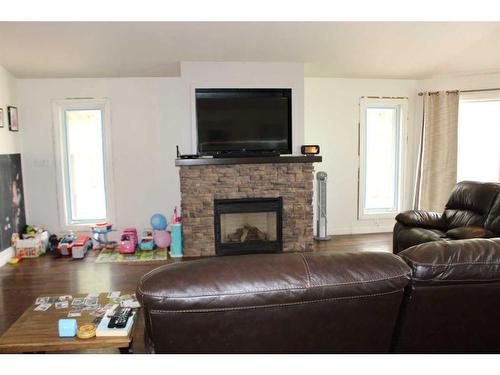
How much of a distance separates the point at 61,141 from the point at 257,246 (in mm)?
2944

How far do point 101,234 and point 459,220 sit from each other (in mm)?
4193

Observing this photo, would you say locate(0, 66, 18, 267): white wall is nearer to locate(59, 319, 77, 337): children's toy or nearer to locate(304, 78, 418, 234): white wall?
locate(59, 319, 77, 337): children's toy

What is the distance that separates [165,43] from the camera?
156 inches

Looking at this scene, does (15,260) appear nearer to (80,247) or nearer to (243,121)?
(80,247)

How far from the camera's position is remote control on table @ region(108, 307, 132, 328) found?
1808 mm

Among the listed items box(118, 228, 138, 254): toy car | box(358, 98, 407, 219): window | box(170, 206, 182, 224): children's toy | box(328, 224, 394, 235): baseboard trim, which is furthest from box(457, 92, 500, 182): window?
box(118, 228, 138, 254): toy car

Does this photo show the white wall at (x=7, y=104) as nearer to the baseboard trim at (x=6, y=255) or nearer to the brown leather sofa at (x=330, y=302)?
the baseboard trim at (x=6, y=255)

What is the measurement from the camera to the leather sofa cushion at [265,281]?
1.01 m

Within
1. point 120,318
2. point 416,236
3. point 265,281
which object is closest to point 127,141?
point 120,318

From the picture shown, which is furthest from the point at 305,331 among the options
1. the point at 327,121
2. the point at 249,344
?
the point at 327,121

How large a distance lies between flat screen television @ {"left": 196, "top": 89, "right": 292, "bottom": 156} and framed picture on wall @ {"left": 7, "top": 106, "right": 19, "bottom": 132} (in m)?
2.32

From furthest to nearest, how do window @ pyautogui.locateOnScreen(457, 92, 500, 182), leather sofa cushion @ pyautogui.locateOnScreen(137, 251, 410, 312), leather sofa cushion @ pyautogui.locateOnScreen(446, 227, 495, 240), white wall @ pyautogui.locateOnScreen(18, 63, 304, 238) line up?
1. window @ pyautogui.locateOnScreen(457, 92, 500, 182)
2. white wall @ pyautogui.locateOnScreen(18, 63, 304, 238)
3. leather sofa cushion @ pyautogui.locateOnScreen(446, 227, 495, 240)
4. leather sofa cushion @ pyautogui.locateOnScreen(137, 251, 410, 312)

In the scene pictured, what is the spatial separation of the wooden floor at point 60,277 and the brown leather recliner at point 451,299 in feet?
6.75

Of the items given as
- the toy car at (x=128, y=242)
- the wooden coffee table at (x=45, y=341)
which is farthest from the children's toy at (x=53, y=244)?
the wooden coffee table at (x=45, y=341)
